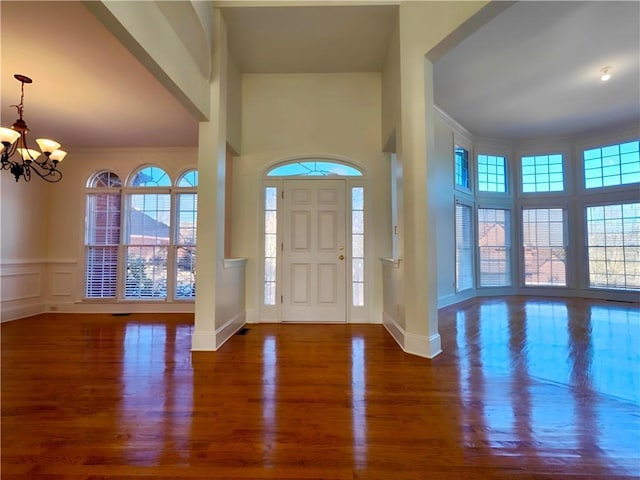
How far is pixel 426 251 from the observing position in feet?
9.30

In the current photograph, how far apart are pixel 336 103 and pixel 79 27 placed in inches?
112

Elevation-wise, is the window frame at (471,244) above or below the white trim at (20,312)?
above

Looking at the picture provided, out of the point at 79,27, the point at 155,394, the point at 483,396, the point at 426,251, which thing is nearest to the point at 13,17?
the point at 79,27

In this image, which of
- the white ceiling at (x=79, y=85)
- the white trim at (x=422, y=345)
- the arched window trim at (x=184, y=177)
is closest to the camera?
the white ceiling at (x=79, y=85)

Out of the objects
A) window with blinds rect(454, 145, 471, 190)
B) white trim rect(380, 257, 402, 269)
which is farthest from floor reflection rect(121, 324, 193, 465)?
window with blinds rect(454, 145, 471, 190)

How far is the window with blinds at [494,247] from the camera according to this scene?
6.15 m

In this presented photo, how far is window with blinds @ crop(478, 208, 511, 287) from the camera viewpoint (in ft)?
20.2

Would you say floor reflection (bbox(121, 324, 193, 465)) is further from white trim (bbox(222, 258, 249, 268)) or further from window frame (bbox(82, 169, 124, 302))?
window frame (bbox(82, 169, 124, 302))

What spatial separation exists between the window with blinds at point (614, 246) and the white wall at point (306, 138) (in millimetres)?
4942

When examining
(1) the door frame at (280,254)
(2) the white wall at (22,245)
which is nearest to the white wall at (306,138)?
(1) the door frame at (280,254)

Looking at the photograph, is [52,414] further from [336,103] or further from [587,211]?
[587,211]

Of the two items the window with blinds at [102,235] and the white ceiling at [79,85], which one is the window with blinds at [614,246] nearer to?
the white ceiling at [79,85]

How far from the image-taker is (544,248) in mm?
6375

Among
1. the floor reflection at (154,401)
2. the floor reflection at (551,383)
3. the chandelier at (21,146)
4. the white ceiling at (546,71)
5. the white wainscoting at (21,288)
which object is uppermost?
the white ceiling at (546,71)
